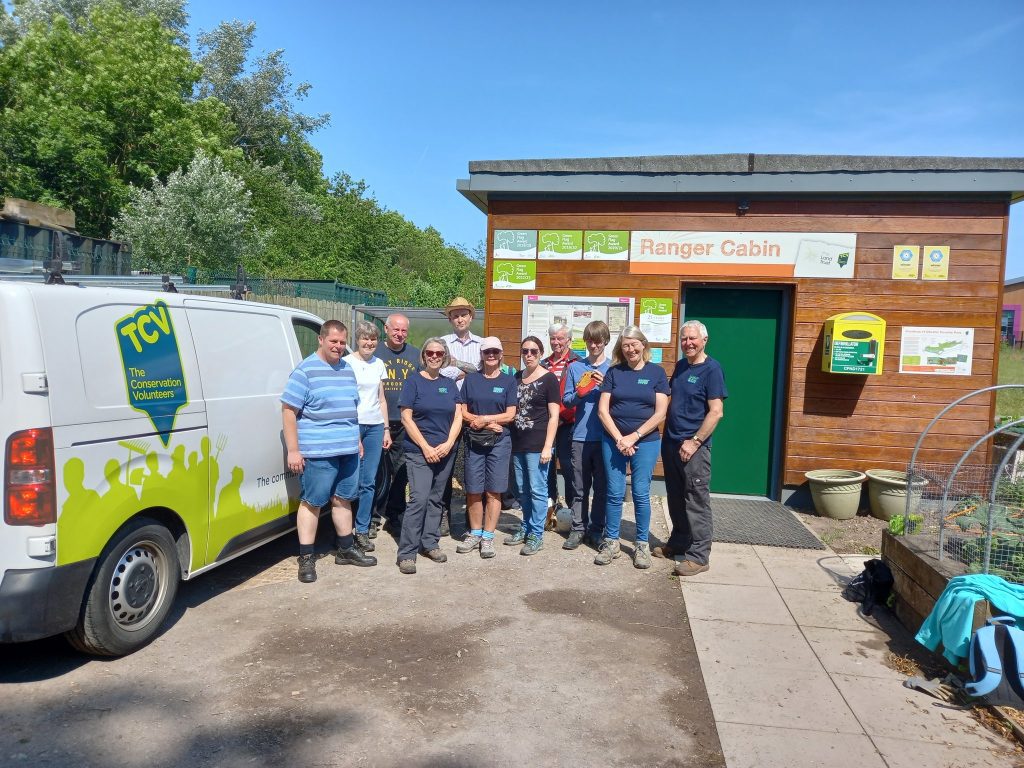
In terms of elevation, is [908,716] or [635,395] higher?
[635,395]

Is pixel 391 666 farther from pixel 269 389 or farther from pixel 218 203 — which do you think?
pixel 218 203

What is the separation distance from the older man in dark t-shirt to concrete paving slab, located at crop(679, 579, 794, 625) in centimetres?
254

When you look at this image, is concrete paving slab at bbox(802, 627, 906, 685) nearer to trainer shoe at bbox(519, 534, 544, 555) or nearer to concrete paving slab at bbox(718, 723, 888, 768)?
concrete paving slab at bbox(718, 723, 888, 768)

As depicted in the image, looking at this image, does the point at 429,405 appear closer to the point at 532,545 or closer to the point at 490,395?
the point at 490,395

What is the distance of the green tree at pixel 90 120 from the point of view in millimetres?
23500

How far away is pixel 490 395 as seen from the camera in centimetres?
592

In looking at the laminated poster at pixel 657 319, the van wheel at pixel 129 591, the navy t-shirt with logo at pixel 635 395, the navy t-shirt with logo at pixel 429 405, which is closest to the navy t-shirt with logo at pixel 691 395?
the navy t-shirt with logo at pixel 635 395

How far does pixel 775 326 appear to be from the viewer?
311 inches

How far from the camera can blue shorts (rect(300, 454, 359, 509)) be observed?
529cm

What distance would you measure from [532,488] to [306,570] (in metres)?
1.93

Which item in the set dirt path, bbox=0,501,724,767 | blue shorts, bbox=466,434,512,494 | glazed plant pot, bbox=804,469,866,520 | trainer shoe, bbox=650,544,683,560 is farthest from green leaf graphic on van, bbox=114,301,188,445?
glazed plant pot, bbox=804,469,866,520

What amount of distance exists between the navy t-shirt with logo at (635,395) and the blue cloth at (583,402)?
0.38 metres

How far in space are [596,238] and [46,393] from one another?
18.5 ft

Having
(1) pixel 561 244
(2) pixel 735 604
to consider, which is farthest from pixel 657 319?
(2) pixel 735 604
